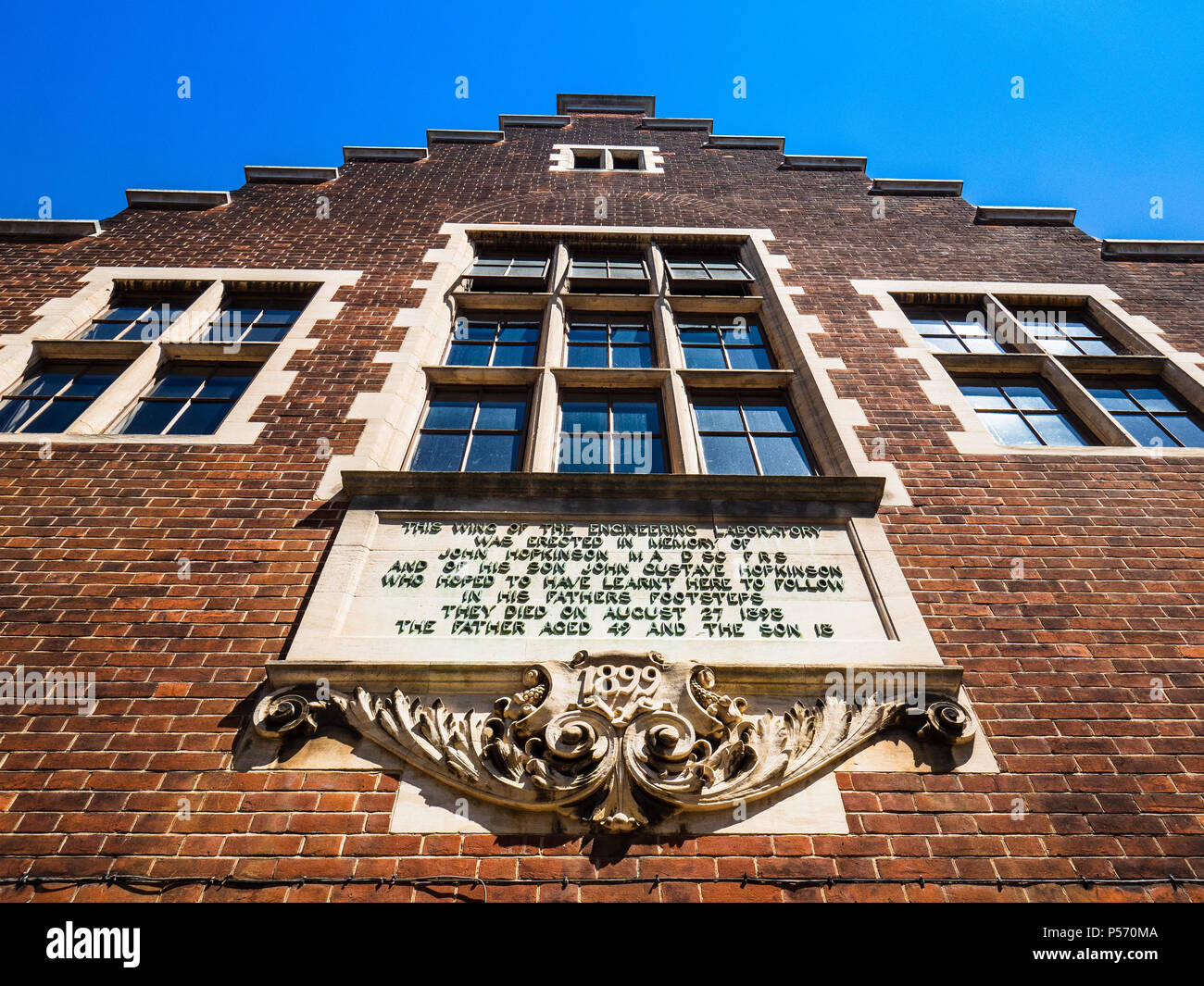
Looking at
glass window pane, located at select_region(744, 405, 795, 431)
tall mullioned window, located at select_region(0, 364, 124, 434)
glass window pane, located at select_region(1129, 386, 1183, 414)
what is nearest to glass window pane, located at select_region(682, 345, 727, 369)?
glass window pane, located at select_region(744, 405, 795, 431)

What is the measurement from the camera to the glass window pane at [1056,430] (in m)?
6.95

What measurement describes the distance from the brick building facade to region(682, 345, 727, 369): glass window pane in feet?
0.15

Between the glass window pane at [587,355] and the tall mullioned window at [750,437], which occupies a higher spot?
the glass window pane at [587,355]

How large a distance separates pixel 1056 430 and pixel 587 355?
480cm

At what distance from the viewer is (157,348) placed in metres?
7.52

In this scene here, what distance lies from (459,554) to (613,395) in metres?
2.92

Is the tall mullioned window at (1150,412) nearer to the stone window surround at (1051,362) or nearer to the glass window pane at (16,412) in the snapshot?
the stone window surround at (1051,362)

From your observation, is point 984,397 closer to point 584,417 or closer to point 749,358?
point 749,358

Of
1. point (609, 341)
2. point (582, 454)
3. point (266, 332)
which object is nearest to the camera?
point (582, 454)

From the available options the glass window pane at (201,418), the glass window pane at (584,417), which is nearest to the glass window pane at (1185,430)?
the glass window pane at (584,417)

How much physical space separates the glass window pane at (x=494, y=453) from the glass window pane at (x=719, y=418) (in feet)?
5.86

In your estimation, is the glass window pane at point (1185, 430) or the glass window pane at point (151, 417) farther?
the glass window pane at point (1185, 430)

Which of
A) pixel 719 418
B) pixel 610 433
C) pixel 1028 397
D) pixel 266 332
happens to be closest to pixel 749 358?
pixel 719 418
